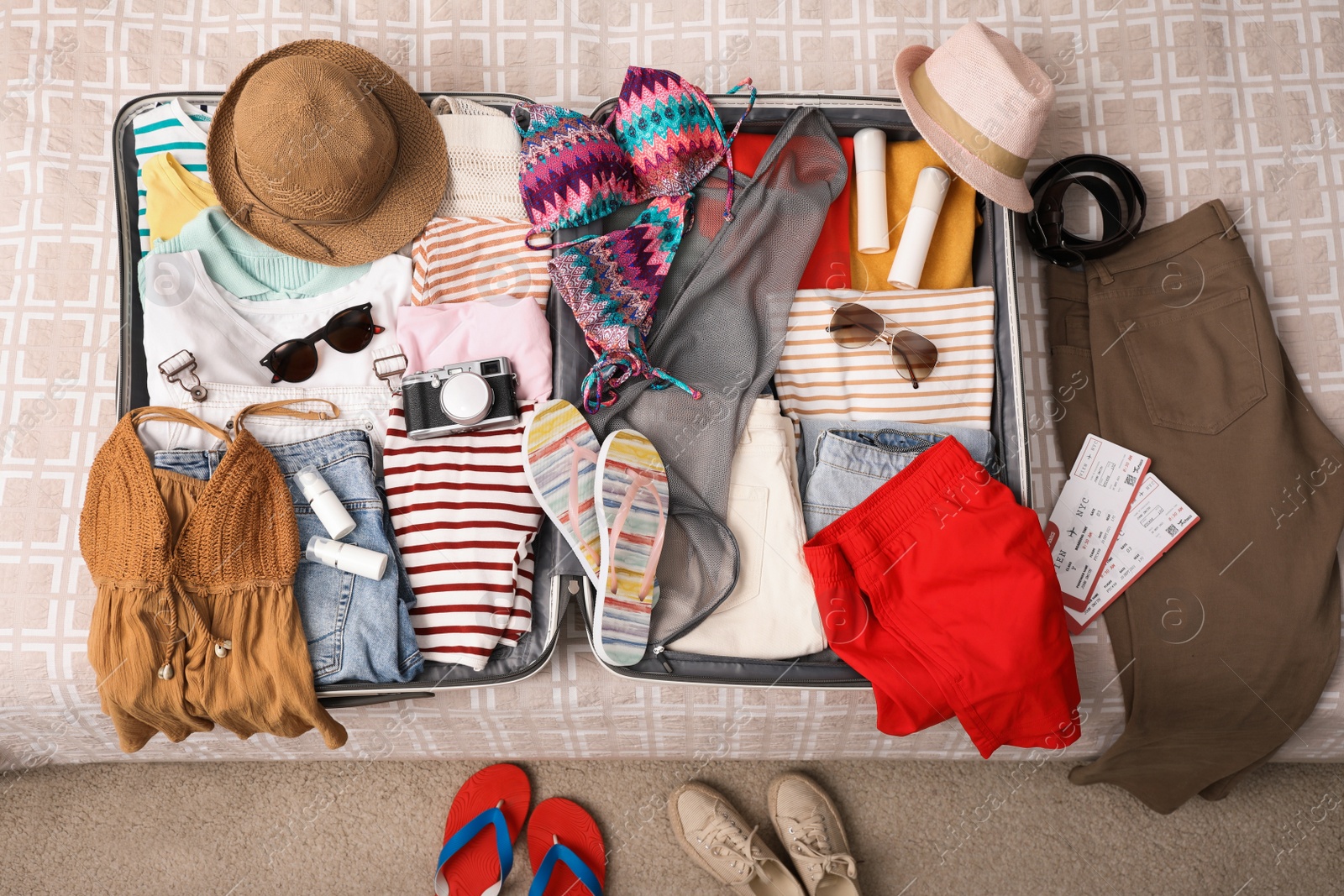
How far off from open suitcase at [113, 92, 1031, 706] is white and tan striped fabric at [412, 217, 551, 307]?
0.06 m

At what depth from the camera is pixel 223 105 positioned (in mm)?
1011

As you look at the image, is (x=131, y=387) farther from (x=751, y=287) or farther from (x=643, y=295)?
(x=751, y=287)

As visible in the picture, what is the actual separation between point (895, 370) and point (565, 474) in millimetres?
507

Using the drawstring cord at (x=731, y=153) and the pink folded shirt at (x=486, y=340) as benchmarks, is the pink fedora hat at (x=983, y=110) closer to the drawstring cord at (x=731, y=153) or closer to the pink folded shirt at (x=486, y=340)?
the drawstring cord at (x=731, y=153)

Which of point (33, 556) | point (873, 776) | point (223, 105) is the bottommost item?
point (873, 776)

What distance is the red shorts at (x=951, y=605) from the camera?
3.21ft

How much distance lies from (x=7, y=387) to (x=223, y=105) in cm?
58

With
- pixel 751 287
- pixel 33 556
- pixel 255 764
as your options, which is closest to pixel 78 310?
pixel 33 556

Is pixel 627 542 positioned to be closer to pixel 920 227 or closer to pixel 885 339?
pixel 885 339

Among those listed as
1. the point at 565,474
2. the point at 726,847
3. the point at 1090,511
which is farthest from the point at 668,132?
the point at 726,847

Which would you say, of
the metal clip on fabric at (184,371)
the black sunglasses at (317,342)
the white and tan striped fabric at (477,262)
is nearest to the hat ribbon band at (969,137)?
the white and tan striped fabric at (477,262)

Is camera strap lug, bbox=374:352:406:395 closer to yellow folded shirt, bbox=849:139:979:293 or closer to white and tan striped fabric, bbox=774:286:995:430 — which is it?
white and tan striped fabric, bbox=774:286:995:430

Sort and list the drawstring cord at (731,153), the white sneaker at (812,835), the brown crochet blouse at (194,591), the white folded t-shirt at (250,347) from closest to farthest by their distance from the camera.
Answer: the brown crochet blouse at (194,591), the white folded t-shirt at (250,347), the drawstring cord at (731,153), the white sneaker at (812,835)

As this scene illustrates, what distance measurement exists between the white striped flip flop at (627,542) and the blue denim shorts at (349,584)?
0.84ft
